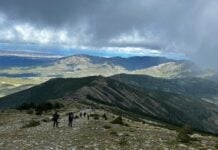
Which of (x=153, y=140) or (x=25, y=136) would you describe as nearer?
(x=153, y=140)

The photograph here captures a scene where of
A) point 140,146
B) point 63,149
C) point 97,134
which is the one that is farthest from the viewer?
point 97,134

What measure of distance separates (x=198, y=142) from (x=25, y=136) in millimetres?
14025

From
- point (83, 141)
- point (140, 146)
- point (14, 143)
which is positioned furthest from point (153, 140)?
point (14, 143)

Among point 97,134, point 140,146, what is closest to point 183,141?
point 140,146

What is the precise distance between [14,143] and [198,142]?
1374 cm

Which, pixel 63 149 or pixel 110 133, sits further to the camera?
pixel 110 133

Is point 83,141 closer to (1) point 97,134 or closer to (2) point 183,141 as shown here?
(1) point 97,134

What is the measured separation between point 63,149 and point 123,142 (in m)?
4.94

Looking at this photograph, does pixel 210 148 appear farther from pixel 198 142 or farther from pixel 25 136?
pixel 25 136

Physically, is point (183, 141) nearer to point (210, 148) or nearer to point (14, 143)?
point (210, 148)

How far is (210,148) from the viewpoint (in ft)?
94.8

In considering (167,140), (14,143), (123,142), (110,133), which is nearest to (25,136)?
(14,143)

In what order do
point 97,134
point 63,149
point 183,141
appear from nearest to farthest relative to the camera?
point 63,149
point 183,141
point 97,134

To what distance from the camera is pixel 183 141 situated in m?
31.6
